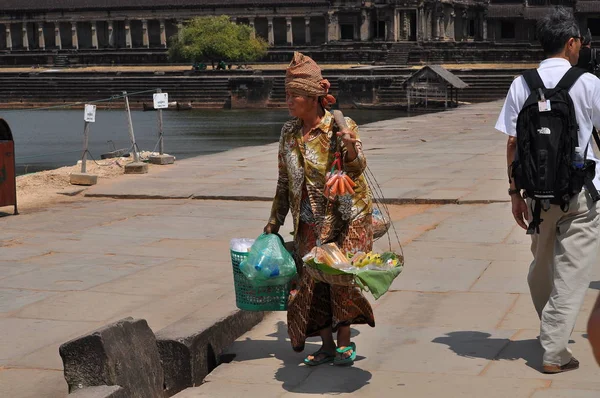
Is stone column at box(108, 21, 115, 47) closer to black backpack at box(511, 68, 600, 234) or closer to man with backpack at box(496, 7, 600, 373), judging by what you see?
man with backpack at box(496, 7, 600, 373)

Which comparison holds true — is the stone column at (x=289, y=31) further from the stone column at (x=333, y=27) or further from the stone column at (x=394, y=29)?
the stone column at (x=394, y=29)

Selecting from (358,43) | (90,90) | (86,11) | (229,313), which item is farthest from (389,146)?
(86,11)

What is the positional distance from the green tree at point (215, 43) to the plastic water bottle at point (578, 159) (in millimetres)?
63979

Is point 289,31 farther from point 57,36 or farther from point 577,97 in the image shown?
point 577,97

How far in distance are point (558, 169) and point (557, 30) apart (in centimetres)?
73

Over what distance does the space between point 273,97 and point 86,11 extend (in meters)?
33.6

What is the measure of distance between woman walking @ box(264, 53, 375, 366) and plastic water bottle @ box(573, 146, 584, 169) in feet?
3.35

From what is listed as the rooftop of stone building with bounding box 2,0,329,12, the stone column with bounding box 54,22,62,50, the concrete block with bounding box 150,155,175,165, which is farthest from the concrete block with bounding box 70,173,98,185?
the stone column with bounding box 54,22,62,50

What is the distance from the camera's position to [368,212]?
552cm

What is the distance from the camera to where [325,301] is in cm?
557

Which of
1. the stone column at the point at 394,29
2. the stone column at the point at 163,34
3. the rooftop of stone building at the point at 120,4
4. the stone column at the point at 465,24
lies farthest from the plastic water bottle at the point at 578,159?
the stone column at the point at 163,34

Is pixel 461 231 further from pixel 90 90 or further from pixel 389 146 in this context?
pixel 90 90

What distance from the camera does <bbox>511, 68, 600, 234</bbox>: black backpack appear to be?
523cm

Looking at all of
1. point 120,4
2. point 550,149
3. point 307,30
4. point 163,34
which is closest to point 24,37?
point 120,4
